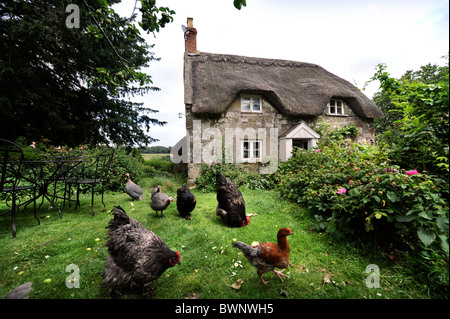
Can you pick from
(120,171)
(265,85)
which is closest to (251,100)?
(265,85)

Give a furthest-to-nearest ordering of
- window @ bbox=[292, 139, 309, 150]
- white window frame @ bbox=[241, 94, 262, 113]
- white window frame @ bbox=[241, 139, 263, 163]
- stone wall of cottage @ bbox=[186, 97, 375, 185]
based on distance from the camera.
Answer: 1. window @ bbox=[292, 139, 309, 150]
2. white window frame @ bbox=[241, 94, 262, 113]
3. white window frame @ bbox=[241, 139, 263, 163]
4. stone wall of cottage @ bbox=[186, 97, 375, 185]

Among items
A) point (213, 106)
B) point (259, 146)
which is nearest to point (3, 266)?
point (213, 106)

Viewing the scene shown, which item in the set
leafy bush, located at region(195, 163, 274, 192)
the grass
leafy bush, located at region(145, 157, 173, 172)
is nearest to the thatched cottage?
leafy bush, located at region(195, 163, 274, 192)

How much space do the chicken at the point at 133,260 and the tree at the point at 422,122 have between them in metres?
2.84

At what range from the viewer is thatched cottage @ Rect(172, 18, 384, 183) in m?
7.39

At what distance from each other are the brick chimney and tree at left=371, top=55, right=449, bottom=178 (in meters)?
9.17

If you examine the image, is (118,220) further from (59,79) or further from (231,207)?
(59,79)

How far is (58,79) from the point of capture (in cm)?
746

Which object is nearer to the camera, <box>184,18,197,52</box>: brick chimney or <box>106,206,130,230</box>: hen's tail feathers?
<box>106,206,130,230</box>: hen's tail feathers

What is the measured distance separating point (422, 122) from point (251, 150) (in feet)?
20.1

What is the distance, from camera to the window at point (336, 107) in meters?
8.96

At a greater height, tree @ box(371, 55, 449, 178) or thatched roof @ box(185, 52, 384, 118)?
thatched roof @ box(185, 52, 384, 118)

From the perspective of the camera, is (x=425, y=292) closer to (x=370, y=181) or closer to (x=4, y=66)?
(x=370, y=181)

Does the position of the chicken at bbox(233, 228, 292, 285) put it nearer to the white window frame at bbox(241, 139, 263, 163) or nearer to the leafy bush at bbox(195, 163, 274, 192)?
the leafy bush at bbox(195, 163, 274, 192)
